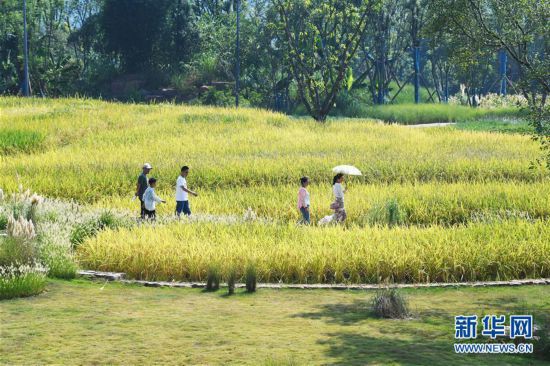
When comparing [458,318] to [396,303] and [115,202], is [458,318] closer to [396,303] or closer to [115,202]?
[396,303]

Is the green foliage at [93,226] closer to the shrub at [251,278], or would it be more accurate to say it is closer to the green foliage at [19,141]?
the shrub at [251,278]

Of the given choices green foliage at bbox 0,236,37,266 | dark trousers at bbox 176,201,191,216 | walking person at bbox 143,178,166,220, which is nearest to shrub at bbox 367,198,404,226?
dark trousers at bbox 176,201,191,216

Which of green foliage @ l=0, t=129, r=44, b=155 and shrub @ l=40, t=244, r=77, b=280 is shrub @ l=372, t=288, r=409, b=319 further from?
green foliage @ l=0, t=129, r=44, b=155

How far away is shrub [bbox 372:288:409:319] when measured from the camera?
36.5 ft

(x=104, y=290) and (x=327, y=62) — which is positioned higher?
(x=327, y=62)

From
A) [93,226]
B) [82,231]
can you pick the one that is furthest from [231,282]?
[93,226]

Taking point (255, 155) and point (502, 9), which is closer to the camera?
point (502, 9)

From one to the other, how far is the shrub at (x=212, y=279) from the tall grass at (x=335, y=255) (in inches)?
21.8

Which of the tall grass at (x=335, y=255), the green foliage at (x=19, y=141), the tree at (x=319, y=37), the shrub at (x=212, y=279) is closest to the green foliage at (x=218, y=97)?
the tree at (x=319, y=37)

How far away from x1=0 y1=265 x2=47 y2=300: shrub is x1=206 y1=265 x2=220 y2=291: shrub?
2.36 m

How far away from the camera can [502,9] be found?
16.0 metres

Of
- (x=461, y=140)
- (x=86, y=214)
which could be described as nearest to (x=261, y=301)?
(x=86, y=214)

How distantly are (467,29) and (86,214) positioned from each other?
27.1ft

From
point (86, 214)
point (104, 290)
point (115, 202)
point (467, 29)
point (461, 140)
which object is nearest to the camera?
point (104, 290)
